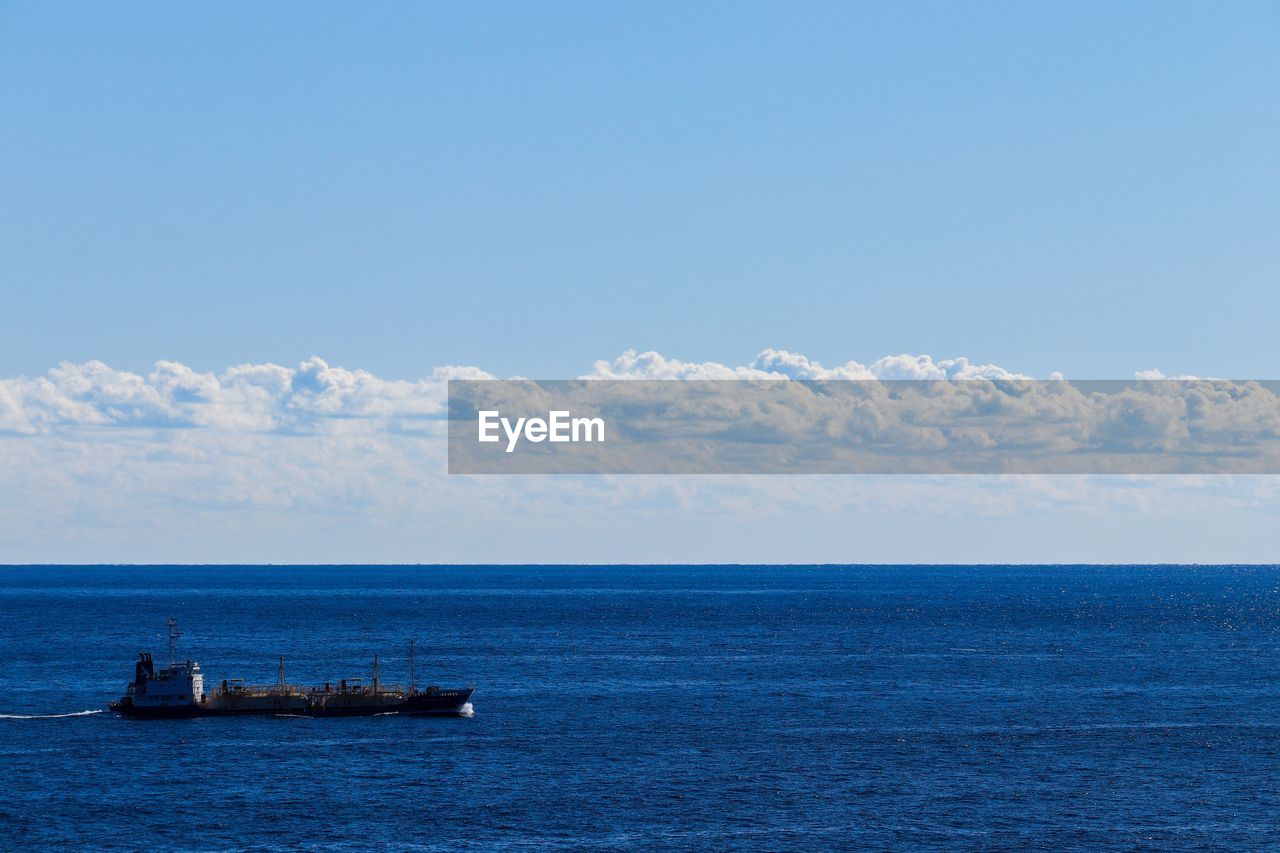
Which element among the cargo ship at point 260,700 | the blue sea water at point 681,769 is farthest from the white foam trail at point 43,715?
the cargo ship at point 260,700

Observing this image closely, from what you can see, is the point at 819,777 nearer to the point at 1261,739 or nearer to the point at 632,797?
the point at 632,797

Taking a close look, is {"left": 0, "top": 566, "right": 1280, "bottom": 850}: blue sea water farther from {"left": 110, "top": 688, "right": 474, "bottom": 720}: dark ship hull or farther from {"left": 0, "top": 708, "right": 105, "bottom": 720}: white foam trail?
{"left": 110, "top": 688, "right": 474, "bottom": 720}: dark ship hull

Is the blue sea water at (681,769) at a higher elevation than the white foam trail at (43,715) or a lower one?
lower

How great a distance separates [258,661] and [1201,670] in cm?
12337

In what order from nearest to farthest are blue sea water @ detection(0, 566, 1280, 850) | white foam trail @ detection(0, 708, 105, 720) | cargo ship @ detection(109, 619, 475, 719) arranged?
blue sea water @ detection(0, 566, 1280, 850), white foam trail @ detection(0, 708, 105, 720), cargo ship @ detection(109, 619, 475, 719)

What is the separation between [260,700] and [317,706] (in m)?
5.68

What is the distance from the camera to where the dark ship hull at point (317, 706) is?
452 feet

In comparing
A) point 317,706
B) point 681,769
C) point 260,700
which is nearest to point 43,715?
point 260,700

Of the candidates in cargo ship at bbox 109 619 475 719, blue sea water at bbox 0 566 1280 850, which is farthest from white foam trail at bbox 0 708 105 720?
cargo ship at bbox 109 619 475 719

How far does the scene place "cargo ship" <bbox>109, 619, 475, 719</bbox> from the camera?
13775 cm

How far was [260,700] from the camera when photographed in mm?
140125

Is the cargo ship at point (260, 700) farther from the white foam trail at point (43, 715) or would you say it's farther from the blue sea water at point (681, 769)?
the white foam trail at point (43, 715)

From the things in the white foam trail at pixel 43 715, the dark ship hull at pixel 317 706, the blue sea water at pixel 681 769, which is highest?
the dark ship hull at pixel 317 706

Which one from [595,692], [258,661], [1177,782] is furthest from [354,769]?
[258,661]
